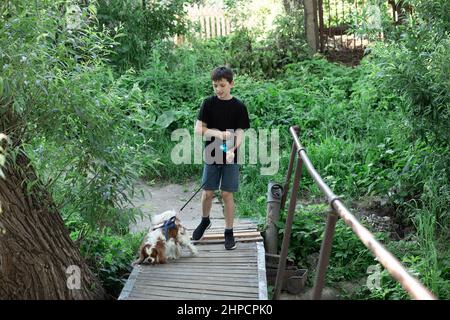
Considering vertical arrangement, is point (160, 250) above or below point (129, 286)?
above

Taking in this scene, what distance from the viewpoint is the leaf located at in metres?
10.6

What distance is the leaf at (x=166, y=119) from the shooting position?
10633mm

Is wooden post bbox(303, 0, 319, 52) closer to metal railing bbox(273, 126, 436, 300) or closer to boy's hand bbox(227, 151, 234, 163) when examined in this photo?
boy's hand bbox(227, 151, 234, 163)

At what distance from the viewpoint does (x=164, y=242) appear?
19.7ft

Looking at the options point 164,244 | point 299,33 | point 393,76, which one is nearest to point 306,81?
point 299,33

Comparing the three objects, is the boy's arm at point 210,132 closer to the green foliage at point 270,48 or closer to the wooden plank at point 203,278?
the wooden plank at point 203,278

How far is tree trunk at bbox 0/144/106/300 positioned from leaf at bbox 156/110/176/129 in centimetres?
528

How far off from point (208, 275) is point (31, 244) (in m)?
1.45

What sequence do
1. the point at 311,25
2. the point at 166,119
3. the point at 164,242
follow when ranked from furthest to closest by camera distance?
the point at 311,25, the point at 166,119, the point at 164,242

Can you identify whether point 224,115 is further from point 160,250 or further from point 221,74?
point 160,250

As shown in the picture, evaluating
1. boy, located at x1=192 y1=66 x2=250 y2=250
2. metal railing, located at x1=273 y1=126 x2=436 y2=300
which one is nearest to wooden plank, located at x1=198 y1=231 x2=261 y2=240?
boy, located at x1=192 y1=66 x2=250 y2=250

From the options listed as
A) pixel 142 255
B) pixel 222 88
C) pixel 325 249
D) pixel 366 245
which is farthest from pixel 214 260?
pixel 366 245

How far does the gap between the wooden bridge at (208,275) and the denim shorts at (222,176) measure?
60cm

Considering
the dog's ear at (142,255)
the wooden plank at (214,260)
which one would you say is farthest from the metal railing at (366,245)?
the dog's ear at (142,255)
